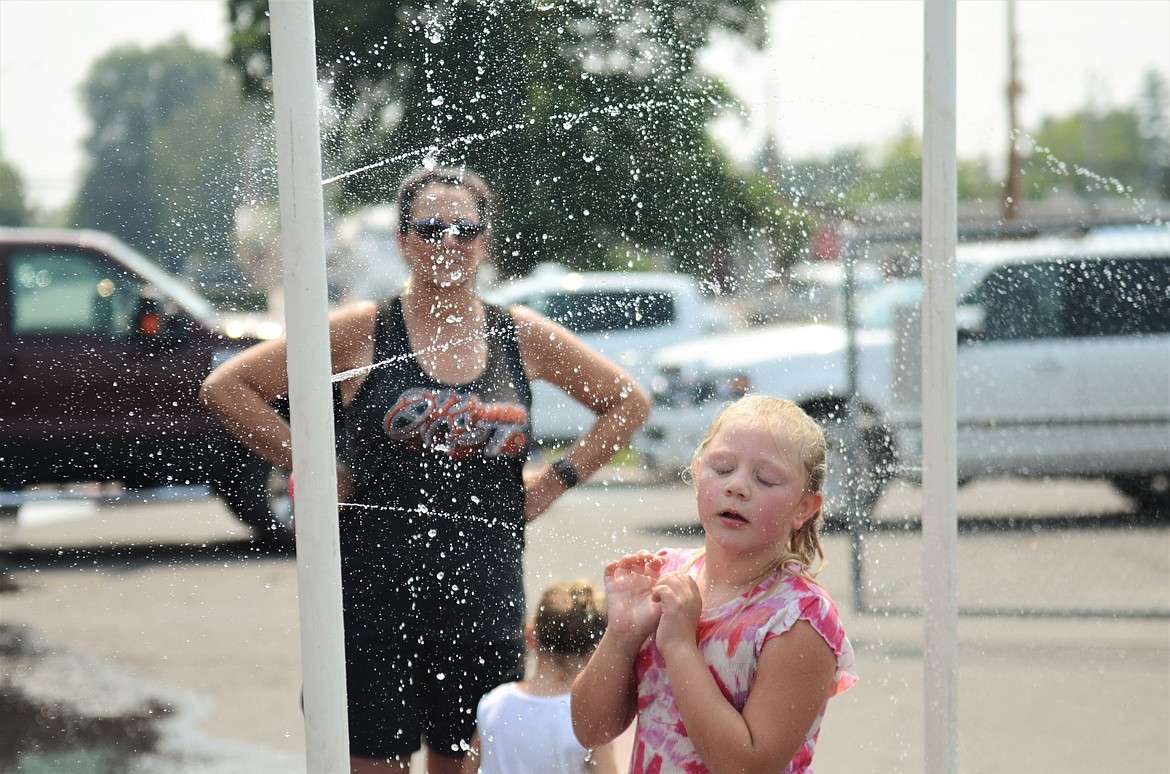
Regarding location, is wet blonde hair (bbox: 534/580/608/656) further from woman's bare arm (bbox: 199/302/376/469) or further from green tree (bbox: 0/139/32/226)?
green tree (bbox: 0/139/32/226)

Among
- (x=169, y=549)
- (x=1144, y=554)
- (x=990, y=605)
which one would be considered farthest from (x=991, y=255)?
(x=169, y=549)

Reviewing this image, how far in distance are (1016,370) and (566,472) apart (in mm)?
3454

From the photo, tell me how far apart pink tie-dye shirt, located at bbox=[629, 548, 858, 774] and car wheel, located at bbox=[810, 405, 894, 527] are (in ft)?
5.05

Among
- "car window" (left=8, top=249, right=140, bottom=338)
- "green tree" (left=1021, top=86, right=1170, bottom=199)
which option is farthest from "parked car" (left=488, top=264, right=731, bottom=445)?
"green tree" (left=1021, top=86, right=1170, bottom=199)

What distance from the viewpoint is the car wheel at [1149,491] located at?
5266mm

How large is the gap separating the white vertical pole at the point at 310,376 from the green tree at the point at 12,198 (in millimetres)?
4568

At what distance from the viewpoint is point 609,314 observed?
2240mm

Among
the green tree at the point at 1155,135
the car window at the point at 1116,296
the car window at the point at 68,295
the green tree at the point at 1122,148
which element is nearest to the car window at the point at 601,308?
the car window at the point at 68,295

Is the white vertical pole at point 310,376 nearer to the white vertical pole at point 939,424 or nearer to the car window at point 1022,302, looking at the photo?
the white vertical pole at point 939,424

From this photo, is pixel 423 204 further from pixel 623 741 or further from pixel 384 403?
pixel 623 741

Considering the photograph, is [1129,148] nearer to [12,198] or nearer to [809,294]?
[12,198]

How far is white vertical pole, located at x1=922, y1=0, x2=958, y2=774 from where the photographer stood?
1.80 metres

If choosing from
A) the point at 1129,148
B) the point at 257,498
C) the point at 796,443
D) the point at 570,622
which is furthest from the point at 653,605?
the point at 1129,148

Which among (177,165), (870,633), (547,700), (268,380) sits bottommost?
(870,633)
